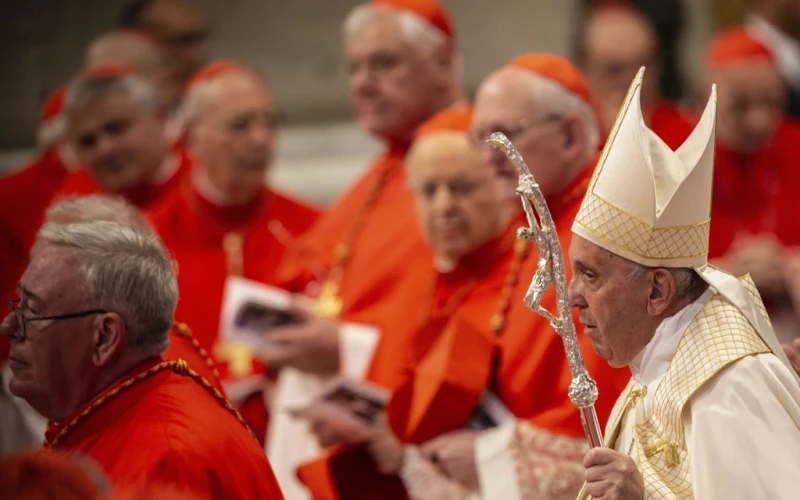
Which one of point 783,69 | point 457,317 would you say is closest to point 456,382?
point 457,317

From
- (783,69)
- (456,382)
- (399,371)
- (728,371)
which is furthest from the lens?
(783,69)

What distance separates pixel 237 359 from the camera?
18.8ft

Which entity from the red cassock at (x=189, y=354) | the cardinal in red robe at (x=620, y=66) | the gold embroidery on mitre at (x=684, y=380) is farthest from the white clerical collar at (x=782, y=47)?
the gold embroidery on mitre at (x=684, y=380)

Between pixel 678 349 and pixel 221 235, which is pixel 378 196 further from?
pixel 678 349

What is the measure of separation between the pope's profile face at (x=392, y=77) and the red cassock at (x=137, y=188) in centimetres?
142

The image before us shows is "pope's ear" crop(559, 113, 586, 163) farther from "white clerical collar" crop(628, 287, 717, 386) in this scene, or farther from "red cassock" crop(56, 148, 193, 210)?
"red cassock" crop(56, 148, 193, 210)

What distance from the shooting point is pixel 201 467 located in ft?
9.39

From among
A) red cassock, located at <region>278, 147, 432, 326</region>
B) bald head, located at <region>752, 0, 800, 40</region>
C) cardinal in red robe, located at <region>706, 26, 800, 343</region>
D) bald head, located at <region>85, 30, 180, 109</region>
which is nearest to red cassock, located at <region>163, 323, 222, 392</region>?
red cassock, located at <region>278, 147, 432, 326</region>

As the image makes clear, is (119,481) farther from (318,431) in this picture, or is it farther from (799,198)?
(799,198)

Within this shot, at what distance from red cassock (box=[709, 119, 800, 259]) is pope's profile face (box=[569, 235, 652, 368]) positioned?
3202mm

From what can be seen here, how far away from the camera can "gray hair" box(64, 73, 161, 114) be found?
6.11 m

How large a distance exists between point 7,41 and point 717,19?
440 centimetres

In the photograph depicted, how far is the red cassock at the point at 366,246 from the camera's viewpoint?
529 centimetres

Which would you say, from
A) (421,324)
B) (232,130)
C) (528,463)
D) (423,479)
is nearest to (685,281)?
(528,463)
